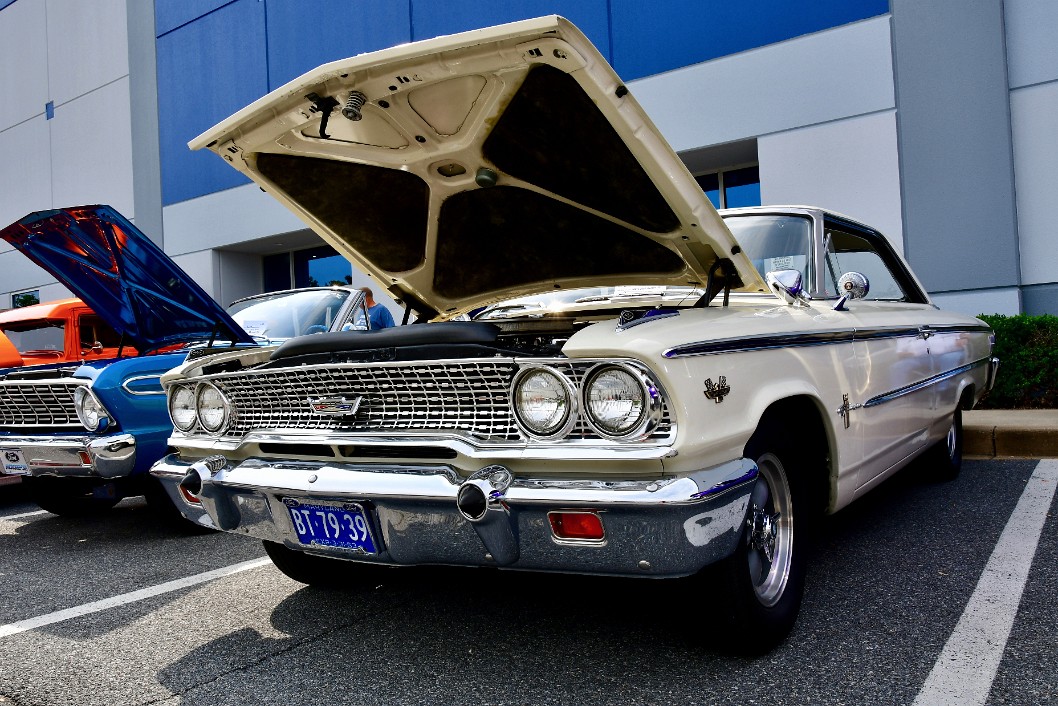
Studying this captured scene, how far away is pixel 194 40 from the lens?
14367 mm

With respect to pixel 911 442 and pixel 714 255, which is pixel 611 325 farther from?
pixel 911 442

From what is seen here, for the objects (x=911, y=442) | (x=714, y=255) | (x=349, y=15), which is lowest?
(x=911, y=442)

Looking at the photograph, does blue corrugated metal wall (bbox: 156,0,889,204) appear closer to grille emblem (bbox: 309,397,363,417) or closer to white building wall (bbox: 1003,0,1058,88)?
white building wall (bbox: 1003,0,1058,88)

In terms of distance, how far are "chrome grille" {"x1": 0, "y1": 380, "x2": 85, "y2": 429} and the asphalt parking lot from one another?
2.99 ft

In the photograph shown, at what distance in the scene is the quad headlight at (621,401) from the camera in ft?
6.41

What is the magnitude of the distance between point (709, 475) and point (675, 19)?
342 inches

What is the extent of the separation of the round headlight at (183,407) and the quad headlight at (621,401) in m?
1.62

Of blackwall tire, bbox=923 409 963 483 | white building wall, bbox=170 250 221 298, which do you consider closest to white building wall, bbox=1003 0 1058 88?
blackwall tire, bbox=923 409 963 483

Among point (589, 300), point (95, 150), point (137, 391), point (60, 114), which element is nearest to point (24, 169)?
point (60, 114)

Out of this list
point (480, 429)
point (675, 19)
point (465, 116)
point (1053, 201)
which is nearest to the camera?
point (480, 429)

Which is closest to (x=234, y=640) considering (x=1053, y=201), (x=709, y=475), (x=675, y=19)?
(x=709, y=475)

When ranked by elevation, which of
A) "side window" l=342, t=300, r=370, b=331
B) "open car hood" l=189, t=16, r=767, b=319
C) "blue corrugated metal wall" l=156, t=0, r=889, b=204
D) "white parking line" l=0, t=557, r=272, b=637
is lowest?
"white parking line" l=0, t=557, r=272, b=637

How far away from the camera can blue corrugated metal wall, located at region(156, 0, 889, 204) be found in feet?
29.5

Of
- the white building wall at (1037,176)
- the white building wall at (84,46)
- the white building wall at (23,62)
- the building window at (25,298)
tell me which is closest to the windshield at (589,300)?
the white building wall at (1037,176)
